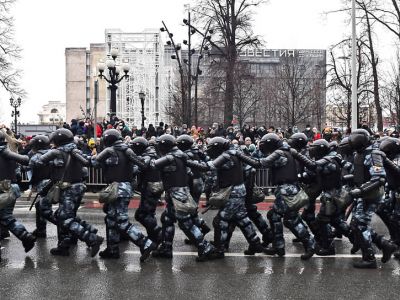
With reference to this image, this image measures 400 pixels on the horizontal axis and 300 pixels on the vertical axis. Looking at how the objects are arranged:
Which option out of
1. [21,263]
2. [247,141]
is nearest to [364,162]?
[21,263]

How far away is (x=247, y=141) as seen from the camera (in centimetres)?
1530

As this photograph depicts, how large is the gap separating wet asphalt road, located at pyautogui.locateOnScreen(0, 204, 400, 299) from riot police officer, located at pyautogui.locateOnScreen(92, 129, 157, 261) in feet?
1.16

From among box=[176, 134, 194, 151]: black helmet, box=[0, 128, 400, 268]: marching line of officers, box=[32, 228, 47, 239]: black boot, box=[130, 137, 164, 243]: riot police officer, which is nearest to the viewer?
box=[0, 128, 400, 268]: marching line of officers

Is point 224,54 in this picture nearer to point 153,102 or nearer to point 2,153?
point 2,153

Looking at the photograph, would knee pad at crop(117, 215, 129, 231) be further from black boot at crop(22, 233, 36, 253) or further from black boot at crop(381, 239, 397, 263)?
black boot at crop(381, 239, 397, 263)

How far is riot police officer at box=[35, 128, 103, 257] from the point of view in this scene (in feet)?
27.3

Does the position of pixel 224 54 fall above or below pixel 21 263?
above

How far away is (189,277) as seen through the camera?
7.21 m

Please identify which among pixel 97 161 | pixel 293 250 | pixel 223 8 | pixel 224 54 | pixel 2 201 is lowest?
pixel 293 250

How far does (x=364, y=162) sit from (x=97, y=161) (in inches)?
143

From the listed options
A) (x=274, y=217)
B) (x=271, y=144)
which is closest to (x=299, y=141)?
(x=271, y=144)

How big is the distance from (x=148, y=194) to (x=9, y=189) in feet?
6.69

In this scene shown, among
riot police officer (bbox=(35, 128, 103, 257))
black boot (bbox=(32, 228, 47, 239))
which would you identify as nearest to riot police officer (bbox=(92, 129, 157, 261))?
riot police officer (bbox=(35, 128, 103, 257))

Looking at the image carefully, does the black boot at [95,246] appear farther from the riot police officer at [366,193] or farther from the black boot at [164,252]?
the riot police officer at [366,193]
